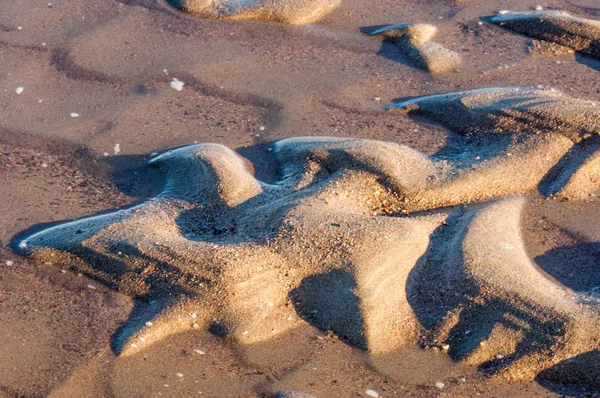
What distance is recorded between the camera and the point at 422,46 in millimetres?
3809

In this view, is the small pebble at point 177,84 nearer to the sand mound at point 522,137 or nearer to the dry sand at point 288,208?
the dry sand at point 288,208

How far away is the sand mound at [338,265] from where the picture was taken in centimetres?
228

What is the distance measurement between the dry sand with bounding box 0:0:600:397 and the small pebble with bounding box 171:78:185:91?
4cm

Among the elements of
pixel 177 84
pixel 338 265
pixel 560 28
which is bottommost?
pixel 177 84

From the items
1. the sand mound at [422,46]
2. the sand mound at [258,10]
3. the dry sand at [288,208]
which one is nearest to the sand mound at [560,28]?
the dry sand at [288,208]

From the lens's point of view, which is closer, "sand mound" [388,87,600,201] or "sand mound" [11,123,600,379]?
"sand mound" [11,123,600,379]

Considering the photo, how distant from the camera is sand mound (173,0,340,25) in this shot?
4008mm

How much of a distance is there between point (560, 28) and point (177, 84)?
6.35 feet

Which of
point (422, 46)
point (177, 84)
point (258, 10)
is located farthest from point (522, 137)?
point (258, 10)

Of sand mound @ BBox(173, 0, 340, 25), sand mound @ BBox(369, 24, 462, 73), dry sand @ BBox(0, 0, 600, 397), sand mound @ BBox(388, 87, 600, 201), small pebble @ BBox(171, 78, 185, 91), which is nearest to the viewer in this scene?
dry sand @ BBox(0, 0, 600, 397)

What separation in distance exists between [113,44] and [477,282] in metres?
2.20

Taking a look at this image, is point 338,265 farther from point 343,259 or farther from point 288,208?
point 288,208

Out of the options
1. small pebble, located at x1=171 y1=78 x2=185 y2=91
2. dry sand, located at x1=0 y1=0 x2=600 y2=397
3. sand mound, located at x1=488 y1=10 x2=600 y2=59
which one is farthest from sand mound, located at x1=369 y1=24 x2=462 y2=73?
small pebble, located at x1=171 y1=78 x2=185 y2=91

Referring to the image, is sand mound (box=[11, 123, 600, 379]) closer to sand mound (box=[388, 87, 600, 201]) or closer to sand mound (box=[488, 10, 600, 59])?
sand mound (box=[388, 87, 600, 201])
